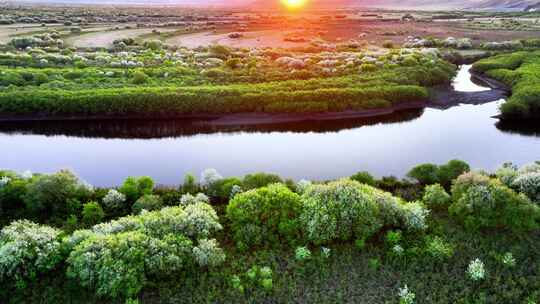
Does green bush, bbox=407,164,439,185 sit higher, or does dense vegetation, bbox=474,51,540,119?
dense vegetation, bbox=474,51,540,119

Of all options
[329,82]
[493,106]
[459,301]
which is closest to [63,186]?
[459,301]

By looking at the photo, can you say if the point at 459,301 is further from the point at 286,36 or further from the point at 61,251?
the point at 286,36

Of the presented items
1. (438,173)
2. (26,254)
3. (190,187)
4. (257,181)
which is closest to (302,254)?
(257,181)

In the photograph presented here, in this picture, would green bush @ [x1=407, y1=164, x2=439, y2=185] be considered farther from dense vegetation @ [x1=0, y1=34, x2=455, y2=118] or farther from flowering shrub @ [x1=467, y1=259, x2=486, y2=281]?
dense vegetation @ [x1=0, y1=34, x2=455, y2=118]

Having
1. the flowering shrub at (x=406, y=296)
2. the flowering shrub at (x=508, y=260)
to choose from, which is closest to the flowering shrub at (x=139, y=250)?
the flowering shrub at (x=406, y=296)

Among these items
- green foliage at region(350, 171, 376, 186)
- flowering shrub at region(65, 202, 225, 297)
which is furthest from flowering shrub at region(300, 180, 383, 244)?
green foliage at region(350, 171, 376, 186)

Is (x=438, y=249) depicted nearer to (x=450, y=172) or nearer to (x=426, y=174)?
(x=426, y=174)
